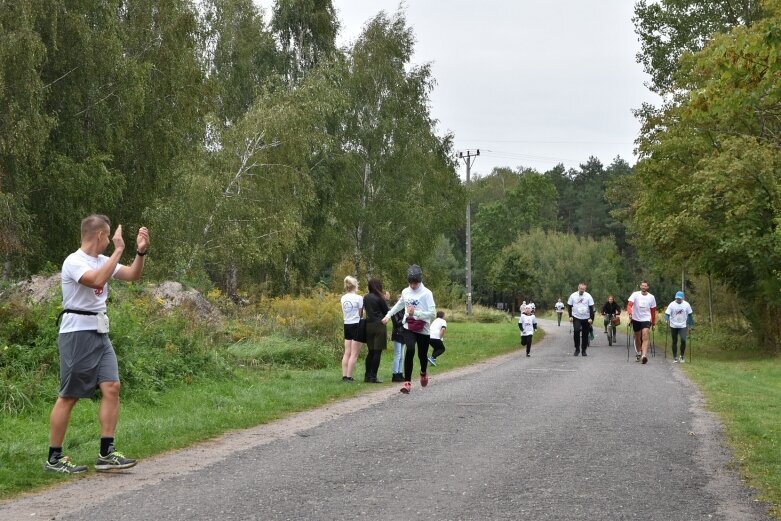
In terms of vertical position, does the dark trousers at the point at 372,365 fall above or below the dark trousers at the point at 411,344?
below

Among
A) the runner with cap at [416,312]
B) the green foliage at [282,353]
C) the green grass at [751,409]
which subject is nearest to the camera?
the green grass at [751,409]

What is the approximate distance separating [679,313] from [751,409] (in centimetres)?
1062

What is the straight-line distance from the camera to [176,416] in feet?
34.9

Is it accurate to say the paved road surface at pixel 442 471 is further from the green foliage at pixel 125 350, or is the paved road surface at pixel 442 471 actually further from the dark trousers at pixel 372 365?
the dark trousers at pixel 372 365

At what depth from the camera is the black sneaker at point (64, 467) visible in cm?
712

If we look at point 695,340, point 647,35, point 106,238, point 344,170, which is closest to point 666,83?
point 647,35

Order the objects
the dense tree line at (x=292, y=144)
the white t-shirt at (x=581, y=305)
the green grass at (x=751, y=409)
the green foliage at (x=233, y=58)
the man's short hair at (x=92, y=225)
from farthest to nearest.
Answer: the green foliage at (x=233, y=58)
the white t-shirt at (x=581, y=305)
the dense tree line at (x=292, y=144)
the green grass at (x=751, y=409)
the man's short hair at (x=92, y=225)

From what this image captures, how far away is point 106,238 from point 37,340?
5.42 m

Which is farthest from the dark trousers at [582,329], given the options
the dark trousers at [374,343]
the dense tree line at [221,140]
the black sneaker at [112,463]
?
the black sneaker at [112,463]

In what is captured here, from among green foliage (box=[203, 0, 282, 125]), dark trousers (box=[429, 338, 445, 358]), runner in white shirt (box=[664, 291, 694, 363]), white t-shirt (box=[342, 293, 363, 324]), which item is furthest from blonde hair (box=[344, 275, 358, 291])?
green foliage (box=[203, 0, 282, 125])

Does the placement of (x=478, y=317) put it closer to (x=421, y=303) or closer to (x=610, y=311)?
(x=610, y=311)

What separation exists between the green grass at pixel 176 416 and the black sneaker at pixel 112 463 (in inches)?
11.1

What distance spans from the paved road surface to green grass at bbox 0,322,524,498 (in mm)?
422

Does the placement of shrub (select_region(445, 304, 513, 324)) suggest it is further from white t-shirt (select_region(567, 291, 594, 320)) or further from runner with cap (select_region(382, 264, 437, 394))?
runner with cap (select_region(382, 264, 437, 394))
